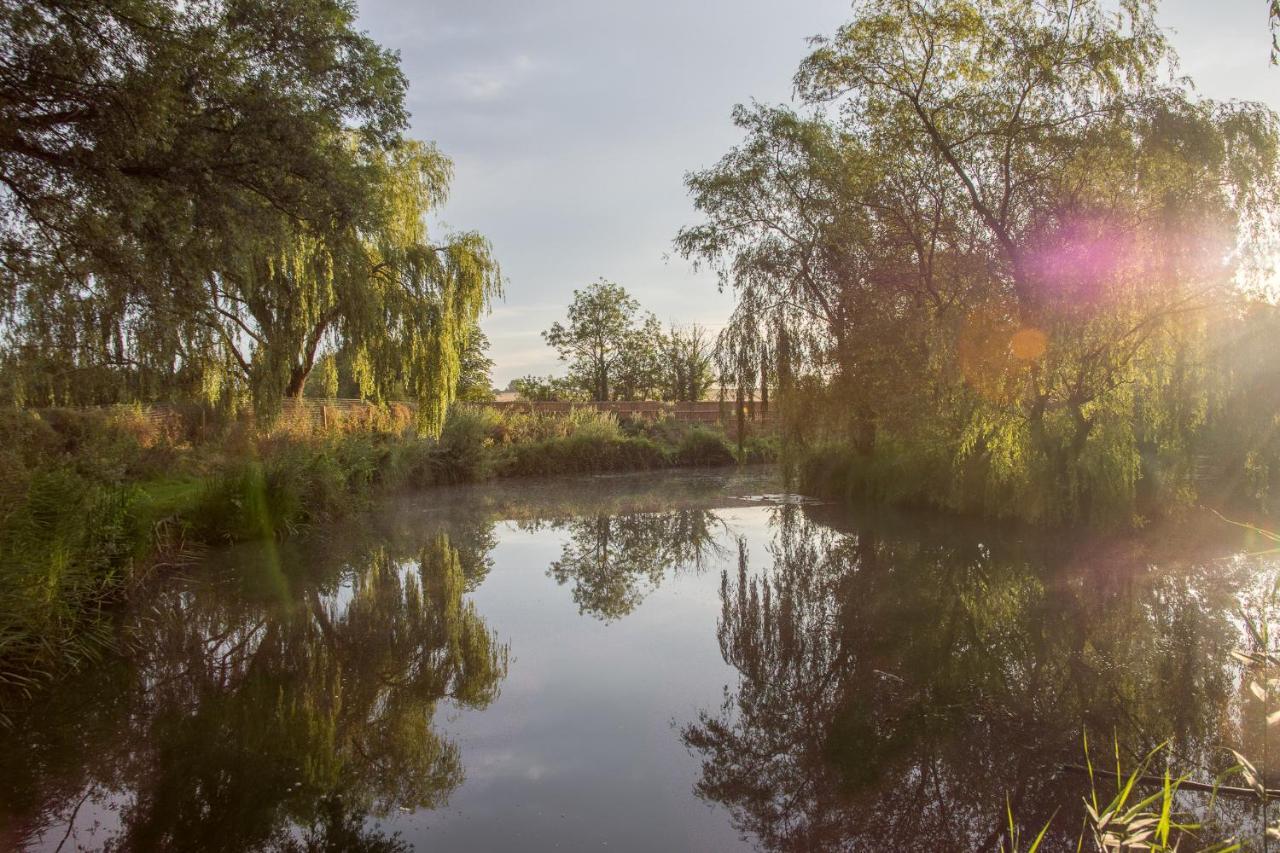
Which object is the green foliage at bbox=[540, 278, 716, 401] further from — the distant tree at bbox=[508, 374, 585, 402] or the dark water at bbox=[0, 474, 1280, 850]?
the dark water at bbox=[0, 474, 1280, 850]

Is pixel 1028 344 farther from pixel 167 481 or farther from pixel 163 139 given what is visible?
pixel 167 481

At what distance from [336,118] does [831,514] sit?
9615 mm

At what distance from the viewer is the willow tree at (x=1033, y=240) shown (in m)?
9.25

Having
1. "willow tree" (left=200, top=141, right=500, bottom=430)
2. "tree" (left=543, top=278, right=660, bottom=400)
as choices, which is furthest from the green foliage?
"willow tree" (left=200, top=141, right=500, bottom=430)

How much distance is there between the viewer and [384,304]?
1460cm

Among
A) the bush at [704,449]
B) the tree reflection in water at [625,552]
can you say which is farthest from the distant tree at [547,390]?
the tree reflection in water at [625,552]

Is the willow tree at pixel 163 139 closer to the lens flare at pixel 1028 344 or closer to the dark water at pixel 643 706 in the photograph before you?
the dark water at pixel 643 706

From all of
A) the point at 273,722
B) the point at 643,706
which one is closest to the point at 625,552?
the point at 643,706

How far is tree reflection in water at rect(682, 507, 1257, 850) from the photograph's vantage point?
3.34 meters

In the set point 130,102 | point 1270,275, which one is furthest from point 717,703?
point 1270,275

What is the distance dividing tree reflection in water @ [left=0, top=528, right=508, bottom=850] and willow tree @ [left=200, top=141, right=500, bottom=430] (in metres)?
5.36

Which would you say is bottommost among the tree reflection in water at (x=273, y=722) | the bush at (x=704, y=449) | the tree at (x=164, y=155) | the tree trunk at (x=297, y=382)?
the tree reflection in water at (x=273, y=722)

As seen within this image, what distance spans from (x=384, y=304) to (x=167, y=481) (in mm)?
4758

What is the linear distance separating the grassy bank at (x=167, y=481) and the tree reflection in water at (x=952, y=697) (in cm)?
431
